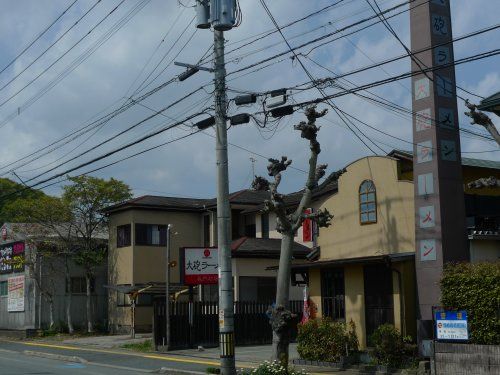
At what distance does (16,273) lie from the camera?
42.8 metres

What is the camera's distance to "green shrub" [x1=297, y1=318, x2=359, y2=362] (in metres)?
21.0

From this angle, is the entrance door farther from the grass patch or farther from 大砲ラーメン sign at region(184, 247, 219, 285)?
the grass patch

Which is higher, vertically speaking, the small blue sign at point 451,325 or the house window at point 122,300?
the house window at point 122,300

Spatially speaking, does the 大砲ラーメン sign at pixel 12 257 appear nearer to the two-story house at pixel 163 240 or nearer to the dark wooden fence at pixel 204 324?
the two-story house at pixel 163 240

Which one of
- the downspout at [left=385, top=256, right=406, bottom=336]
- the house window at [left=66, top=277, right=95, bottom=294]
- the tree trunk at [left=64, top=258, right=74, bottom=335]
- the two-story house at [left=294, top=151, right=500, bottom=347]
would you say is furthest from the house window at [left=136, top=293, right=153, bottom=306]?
the downspout at [left=385, top=256, right=406, bottom=336]

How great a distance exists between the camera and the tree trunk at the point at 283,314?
19.5 m

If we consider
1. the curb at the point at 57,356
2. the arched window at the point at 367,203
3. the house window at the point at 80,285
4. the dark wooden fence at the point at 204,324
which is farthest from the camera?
the house window at the point at 80,285

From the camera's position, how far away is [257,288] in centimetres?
3562

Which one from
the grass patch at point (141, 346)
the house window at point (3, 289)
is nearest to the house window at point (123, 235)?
the house window at point (3, 289)

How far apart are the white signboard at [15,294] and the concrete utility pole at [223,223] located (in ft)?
89.9

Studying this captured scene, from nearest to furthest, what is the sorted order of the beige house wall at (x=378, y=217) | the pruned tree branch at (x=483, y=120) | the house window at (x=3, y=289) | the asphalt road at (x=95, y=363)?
the pruned tree branch at (x=483, y=120)
the asphalt road at (x=95, y=363)
the beige house wall at (x=378, y=217)
the house window at (x=3, y=289)

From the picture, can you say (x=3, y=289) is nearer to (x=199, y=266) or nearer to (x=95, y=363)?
(x=199, y=266)

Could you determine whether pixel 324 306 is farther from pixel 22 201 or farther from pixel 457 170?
pixel 22 201

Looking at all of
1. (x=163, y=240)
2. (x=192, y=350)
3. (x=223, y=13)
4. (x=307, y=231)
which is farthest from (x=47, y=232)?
(x=223, y=13)
